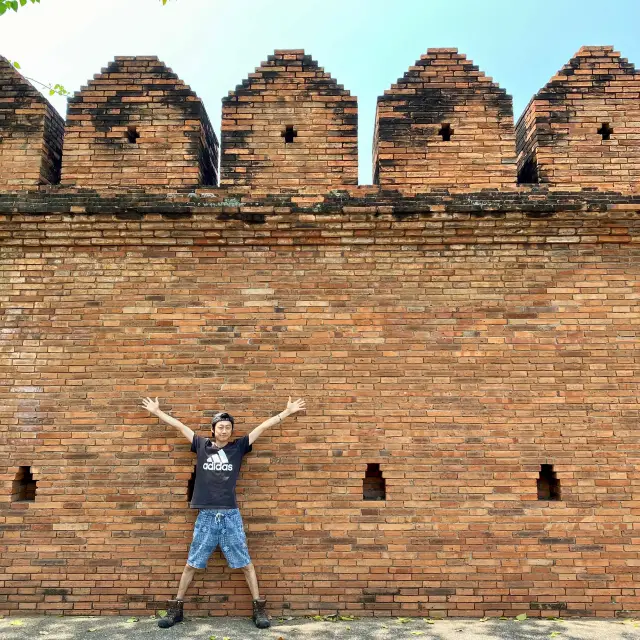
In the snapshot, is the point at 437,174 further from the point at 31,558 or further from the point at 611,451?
the point at 31,558

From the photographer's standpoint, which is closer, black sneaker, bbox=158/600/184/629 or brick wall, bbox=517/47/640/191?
black sneaker, bbox=158/600/184/629

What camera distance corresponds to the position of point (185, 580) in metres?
4.65

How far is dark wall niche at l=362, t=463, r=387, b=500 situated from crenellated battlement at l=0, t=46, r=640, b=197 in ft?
8.89

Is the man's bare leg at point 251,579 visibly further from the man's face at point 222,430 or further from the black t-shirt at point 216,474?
the man's face at point 222,430

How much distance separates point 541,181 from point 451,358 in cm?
201

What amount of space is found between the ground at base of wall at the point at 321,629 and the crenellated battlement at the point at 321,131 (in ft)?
12.8

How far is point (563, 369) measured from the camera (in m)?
5.12

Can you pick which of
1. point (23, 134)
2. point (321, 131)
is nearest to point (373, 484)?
point (321, 131)

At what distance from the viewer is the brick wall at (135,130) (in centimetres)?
550

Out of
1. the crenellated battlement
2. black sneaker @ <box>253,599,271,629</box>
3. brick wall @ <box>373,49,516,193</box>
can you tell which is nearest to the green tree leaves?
the crenellated battlement

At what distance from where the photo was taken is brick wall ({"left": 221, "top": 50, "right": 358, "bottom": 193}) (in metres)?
5.50

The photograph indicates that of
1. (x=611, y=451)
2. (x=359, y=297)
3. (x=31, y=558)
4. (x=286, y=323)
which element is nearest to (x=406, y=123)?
(x=359, y=297)

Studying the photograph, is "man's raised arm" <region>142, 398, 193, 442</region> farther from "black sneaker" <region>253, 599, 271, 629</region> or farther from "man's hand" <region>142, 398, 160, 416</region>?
"black sneaker" <region>253, 599, 271, 629</region>

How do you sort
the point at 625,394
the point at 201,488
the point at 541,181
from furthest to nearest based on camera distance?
1. the point at 541,181
2. the point at 625,394
3. the point at 201,488
